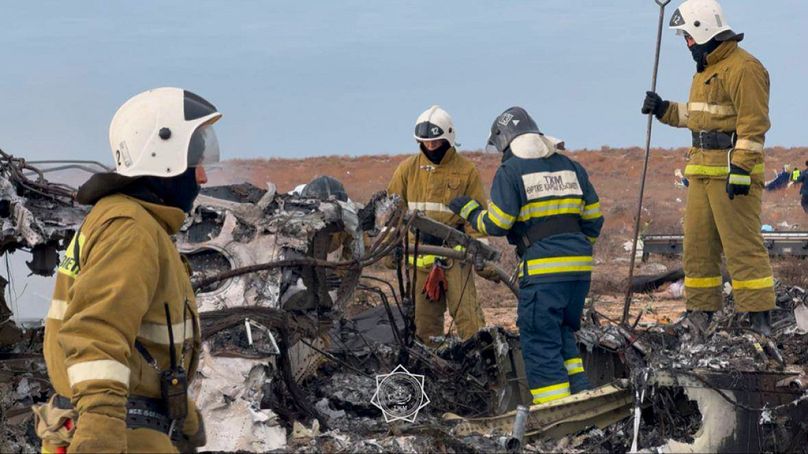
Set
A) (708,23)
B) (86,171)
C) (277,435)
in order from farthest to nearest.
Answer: (708,23)
(86,171)
(277,435)

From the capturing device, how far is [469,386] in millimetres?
7625

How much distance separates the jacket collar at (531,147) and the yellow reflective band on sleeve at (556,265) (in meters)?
0.66

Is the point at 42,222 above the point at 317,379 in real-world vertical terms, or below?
above

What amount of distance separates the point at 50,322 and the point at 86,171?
12.6 feet

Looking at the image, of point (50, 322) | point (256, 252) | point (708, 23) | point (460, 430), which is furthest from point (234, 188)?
point (50, 322)

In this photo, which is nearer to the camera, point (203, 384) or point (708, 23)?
point (203, 384)

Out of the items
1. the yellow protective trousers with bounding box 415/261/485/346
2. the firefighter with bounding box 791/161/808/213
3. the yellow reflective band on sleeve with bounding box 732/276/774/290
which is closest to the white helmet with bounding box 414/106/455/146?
the yellow protective trousers with bounding box 415/261/485/346

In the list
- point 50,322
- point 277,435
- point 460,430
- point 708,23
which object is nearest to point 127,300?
point 50,322

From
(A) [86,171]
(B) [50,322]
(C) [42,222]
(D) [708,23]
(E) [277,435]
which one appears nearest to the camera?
(B) [50,322]

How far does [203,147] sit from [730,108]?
5.13 meters

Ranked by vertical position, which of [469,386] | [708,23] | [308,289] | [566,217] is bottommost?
[469,386]

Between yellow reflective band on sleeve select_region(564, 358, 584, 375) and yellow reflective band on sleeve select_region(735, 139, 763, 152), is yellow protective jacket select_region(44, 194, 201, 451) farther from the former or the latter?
yellow reflective band on sleeve select_region(735, 139, 763, 152)

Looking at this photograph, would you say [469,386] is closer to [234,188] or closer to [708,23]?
[234,188]

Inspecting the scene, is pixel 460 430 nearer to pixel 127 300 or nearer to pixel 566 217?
pixel 566 217
